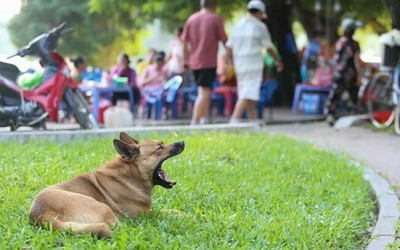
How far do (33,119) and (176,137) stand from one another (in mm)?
2080

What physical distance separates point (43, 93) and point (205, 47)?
273 centimetres

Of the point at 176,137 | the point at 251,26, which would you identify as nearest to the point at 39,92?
the point at 176,137

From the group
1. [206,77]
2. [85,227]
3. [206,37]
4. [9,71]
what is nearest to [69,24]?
[206,37]

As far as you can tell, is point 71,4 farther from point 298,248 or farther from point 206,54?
point 298,248

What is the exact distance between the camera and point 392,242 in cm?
517

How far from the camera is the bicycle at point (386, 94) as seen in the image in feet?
39.8

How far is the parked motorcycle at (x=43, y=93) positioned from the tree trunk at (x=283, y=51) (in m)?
10.6

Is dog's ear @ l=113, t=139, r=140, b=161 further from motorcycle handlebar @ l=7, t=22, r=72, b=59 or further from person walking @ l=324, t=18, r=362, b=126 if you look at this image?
person walking @ l=324, t=18, r=362, b=126

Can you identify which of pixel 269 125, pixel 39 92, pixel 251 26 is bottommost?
pixel 269 125

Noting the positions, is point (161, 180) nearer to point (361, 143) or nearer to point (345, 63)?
point (361, 143)

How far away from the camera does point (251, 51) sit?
11.6 meters

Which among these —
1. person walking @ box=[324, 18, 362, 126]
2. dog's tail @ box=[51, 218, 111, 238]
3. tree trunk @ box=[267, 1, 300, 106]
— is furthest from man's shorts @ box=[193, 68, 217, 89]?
tree trunk @ box=[267, 1, 300, 106]

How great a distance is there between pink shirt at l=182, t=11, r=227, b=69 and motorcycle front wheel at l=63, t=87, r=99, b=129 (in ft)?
6.90

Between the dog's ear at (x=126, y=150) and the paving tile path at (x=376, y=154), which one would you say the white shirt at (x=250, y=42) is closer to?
the paving tile path at (x=376, y=154)
